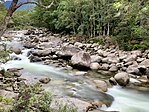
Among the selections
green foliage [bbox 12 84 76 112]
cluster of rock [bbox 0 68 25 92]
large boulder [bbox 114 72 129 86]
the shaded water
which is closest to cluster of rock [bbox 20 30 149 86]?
large boulder [bbox 114 72 129 86]

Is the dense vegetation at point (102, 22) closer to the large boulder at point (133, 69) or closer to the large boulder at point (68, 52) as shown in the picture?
the large boulder at point (133, 69)

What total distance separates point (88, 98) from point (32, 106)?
448 cm

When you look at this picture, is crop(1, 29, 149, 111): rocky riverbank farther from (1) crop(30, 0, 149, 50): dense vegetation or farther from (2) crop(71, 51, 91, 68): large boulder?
(1) crop(30, 0, 149, 50): dense vegetation

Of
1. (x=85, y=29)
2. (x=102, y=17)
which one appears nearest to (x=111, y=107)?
(x=102, y=17)

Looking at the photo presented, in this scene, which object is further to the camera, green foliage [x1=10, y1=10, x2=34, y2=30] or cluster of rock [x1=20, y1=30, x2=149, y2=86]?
green foliage [x1=10, y1=10, x2=34, y2=30]

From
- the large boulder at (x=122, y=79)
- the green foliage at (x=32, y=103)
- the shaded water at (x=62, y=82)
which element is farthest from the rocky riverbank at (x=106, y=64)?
the green foliage at (x=32, y=103)

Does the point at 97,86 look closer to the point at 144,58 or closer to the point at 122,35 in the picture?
the point at 144,58

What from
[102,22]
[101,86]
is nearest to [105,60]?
[101,86]

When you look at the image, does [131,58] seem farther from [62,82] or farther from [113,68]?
[62,82]

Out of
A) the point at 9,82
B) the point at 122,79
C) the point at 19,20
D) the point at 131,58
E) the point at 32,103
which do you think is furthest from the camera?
the point at 19,20

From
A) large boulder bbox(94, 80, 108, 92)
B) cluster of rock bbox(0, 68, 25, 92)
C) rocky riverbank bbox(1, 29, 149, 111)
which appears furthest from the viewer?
rocky riverbank bbox(1, 29, 149, 111)

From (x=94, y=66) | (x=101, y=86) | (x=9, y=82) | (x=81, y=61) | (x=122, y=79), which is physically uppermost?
(x=81, y=61)

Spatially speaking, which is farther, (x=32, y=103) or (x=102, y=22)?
(x=102, y=22)

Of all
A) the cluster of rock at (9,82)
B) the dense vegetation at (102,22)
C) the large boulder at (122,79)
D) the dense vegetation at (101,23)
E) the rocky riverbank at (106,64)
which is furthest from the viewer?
the dense vegetation at (102,22)
